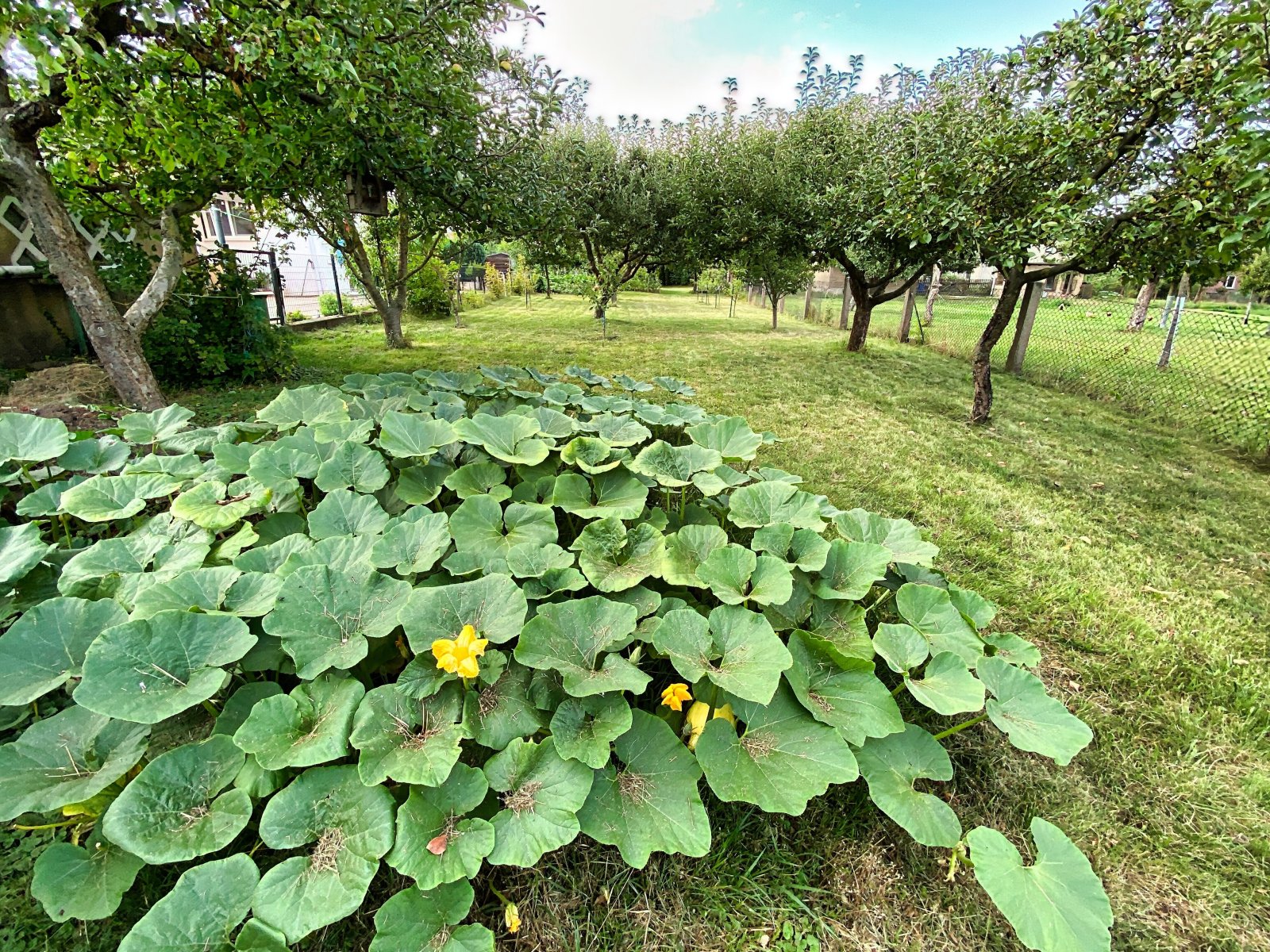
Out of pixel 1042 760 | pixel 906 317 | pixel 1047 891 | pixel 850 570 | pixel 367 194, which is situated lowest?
pixel 1042 760

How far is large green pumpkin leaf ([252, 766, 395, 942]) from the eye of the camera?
0.86 m

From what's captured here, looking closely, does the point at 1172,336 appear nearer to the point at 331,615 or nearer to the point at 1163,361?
the point at 1163,361

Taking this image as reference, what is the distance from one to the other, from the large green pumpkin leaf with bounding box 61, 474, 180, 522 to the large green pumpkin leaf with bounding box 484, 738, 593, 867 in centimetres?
148

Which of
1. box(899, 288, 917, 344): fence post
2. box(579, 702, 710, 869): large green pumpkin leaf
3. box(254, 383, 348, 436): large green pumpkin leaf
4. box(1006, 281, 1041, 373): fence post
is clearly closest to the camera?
box(579, 702, 710, 869): large green pumpkin leaf

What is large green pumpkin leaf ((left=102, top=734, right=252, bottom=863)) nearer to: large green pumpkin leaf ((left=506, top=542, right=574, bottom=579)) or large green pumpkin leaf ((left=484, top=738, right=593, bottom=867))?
large green pumpkin leaf ((left=484, top=738, right=593, bottom=867))

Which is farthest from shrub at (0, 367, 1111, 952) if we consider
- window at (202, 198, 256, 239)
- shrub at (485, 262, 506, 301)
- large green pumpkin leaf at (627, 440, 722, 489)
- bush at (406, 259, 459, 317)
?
shrub at (485, 262, 506, 301)

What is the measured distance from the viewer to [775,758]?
117 centimetres

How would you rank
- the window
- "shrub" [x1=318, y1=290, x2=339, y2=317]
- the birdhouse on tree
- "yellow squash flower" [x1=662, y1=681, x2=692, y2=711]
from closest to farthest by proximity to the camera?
1. "yellow squash flower" [x1=662, y1=681, x2=692, y2=711]
2. the birdhouse on tree
3. "shrub" [x1=318, y1=290, x2=339, y2=317]
4. the window

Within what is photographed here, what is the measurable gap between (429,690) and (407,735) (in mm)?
95

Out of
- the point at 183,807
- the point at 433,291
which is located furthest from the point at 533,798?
the point at 433,291

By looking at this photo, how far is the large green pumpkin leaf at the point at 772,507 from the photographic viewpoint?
1.83 m

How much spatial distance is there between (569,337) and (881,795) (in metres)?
9.57

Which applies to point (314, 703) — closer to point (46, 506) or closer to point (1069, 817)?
point (46, 506)

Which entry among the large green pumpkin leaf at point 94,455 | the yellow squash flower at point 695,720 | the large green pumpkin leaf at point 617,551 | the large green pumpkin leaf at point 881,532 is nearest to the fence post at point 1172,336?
the large green pumpkin leaf at point 881,532
